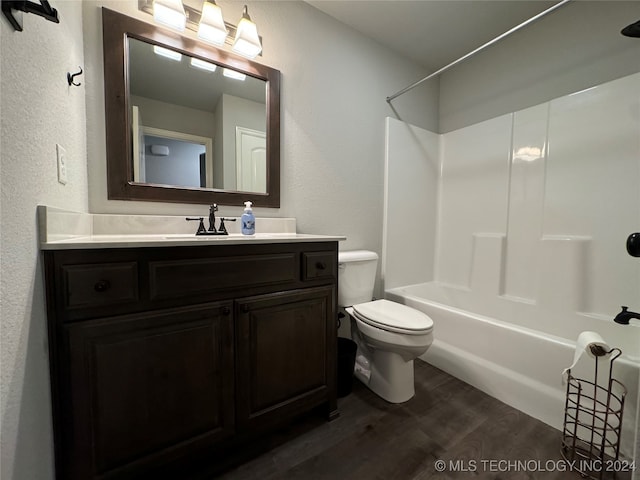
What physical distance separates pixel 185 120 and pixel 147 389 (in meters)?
1.26

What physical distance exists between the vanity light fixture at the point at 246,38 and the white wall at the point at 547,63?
1647mm

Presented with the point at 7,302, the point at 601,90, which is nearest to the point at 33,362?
the point at 7,302

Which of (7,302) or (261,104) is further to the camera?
(261,104)

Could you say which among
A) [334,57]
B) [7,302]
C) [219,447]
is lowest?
[219,447]

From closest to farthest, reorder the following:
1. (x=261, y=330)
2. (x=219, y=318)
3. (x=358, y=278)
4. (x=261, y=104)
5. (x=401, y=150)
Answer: (x=219, y=318), (x=261, y=330), (x=261, y=104), (x=358, y=278), (x=401, y=150)

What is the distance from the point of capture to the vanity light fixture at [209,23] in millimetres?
1219

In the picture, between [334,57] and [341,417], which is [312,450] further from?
[334,57]

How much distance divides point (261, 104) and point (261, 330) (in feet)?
4.29

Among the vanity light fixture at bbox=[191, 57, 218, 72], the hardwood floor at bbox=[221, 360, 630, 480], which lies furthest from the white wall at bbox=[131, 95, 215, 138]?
the hardwood floor at bbox=[221, 360, 630, 480]

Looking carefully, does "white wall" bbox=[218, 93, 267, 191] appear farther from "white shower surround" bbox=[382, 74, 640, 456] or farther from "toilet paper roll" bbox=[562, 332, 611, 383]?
"toilet paper roll" bbox=[562, 332, 611, 383]

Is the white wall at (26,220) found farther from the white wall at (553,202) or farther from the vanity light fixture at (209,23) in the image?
the white wall at (553,202)

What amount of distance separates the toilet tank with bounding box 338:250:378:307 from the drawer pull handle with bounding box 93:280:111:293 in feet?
3.72

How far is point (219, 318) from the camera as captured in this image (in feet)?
3.26

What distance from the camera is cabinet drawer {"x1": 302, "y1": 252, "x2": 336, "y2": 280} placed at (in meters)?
1.22
